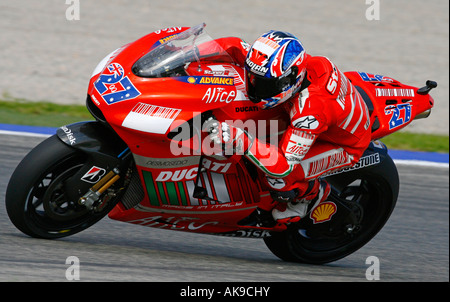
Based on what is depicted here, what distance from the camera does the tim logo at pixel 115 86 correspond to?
4004mm

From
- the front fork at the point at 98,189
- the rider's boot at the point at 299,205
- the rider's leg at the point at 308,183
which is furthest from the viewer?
the rider's boot at the point at 299,205

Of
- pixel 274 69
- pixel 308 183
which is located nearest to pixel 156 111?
pixel 274 69

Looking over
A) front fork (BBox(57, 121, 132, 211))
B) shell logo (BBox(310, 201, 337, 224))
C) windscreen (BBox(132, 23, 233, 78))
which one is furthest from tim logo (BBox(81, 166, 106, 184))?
shell logo (BBox(310, 201, 337, 224))

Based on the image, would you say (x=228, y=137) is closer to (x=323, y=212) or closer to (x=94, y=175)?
(x=94, y=175)

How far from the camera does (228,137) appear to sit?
398cm

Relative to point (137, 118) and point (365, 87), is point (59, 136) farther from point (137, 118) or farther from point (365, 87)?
point (365, 87)

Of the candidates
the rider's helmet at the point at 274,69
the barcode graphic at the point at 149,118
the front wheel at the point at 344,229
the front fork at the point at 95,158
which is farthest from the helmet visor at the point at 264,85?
the front wheel at the point at 344,229

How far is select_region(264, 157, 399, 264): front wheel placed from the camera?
5.11 m

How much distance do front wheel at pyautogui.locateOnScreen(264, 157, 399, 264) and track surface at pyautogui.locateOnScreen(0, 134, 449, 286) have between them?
0.32 ft

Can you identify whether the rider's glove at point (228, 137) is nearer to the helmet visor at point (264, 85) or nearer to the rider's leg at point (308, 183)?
the helmet visor at point (264, 85)

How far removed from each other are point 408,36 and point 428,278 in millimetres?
6332

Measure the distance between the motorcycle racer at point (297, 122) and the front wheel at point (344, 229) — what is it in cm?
34

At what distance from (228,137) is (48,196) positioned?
1077 mm
